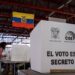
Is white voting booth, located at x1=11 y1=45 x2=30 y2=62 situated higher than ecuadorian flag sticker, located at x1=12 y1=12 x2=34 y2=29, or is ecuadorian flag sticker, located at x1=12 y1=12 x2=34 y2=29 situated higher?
ecuadorian flag sticker, located at x1=12 y1=12 x2=34 y2=29

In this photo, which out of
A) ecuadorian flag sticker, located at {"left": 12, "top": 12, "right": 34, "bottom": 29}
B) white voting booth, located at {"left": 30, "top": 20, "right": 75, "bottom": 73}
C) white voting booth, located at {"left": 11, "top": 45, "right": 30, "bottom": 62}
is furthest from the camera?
ecuadorian flag sticker, located at {"left": 12, "top": 12, "right": 34, "bottom": 29}

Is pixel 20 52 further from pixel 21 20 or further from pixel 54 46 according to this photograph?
pixel 21 20

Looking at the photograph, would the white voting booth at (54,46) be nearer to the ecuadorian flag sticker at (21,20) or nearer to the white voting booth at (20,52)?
the white voting booth at (20,52)

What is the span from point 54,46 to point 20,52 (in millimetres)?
2609

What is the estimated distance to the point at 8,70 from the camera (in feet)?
14.5

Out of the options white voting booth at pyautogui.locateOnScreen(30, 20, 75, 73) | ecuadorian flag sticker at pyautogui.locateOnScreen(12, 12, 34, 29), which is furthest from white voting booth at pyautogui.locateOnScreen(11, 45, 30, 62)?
ecuadorian flag sticker at pyautogui.locateOnScreen(12, 12, 34, 29)

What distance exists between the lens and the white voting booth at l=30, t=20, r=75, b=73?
0.98 m

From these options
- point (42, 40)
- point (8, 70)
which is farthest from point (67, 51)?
point (8, 70)

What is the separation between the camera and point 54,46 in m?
1.01

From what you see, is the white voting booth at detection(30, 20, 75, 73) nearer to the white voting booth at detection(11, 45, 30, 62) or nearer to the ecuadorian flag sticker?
the white voting booth at detection(11, 45, 30, 62)

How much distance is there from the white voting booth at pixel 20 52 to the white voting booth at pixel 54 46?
8.12 feet

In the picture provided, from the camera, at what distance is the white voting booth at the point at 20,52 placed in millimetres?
3521

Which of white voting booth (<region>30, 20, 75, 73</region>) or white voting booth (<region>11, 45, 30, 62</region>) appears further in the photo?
white voting booth (<region>11, 45, 30, 62</region>)

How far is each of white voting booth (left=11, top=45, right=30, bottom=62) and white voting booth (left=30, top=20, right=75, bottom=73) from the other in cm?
247
